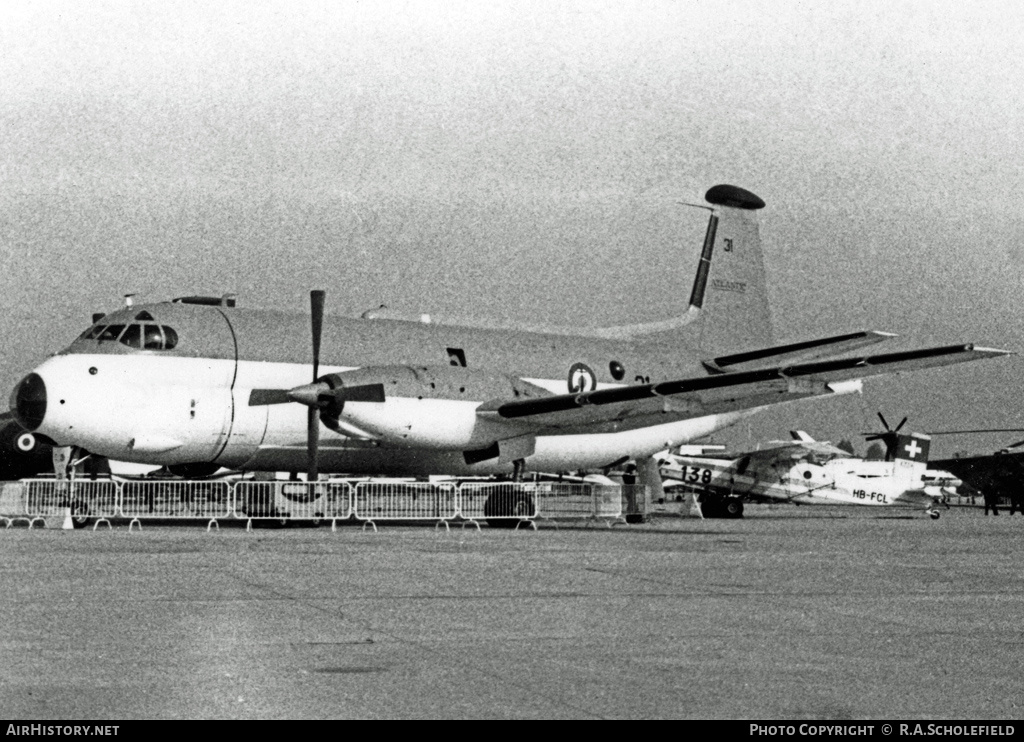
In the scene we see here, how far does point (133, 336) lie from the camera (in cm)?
2608

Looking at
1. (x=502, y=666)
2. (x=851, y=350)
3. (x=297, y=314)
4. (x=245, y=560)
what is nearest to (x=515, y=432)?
(x=297, y=314)

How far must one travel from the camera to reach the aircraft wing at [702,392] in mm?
26078

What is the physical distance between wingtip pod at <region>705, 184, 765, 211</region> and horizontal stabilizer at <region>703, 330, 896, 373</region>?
561 centimetres

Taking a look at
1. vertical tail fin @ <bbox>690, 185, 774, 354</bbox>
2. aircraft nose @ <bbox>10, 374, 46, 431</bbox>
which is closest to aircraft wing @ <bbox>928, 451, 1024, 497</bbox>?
vertical tail fin @ <bbox>690, 185, 774, 354</bbox>

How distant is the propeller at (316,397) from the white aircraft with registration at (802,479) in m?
15.4

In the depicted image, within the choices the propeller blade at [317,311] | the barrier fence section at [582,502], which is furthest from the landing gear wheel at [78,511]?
the barrier fence section at [582,502]

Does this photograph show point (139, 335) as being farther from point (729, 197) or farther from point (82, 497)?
point (729, 197)

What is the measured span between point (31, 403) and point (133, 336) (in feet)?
7.30

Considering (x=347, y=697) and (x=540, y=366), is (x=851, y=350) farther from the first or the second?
(x=347, y=697)

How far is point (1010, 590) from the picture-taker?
12.7 metres

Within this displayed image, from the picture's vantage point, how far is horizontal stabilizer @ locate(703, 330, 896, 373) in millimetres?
30906

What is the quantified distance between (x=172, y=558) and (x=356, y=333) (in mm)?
13309

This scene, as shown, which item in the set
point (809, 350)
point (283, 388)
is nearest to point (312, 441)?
point (283, 388)

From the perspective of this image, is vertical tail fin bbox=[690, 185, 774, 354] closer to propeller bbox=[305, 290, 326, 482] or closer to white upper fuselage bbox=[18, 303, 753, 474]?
white upper fuselage bbox=[18, 303, 753, 474]
